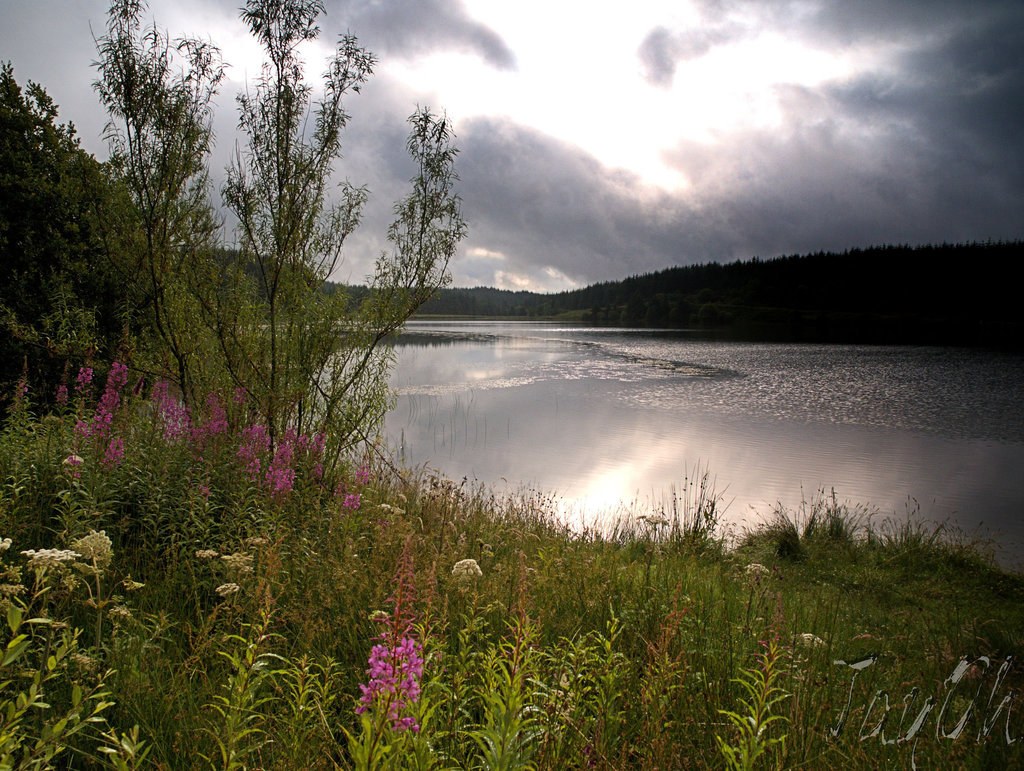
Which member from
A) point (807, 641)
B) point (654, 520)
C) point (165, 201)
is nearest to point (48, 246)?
point (165, 201)

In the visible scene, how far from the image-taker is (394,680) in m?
1.27

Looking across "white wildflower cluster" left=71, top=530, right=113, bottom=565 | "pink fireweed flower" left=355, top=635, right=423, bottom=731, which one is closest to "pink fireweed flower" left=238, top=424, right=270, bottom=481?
"white wildflower cluster" left=71, top=530, right=113, bottom=565

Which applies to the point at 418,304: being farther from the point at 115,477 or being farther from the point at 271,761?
the point at 271,761

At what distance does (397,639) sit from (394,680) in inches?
3.5

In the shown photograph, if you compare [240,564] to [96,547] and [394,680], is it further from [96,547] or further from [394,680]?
[394,680]

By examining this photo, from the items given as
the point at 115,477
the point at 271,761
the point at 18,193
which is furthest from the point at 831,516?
the point at 18,193

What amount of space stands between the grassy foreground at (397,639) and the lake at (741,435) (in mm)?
4195

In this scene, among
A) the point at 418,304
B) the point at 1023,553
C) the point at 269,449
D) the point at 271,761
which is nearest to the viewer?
the point at 271,761

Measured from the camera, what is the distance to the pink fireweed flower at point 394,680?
128cm

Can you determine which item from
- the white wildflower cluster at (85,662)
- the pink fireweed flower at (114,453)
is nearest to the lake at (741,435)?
the pink fireweed flower at (114,453)

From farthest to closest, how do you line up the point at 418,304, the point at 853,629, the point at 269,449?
the point at 418,304, the point at 269,449, the point at 853,629

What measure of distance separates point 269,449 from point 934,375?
108 feet

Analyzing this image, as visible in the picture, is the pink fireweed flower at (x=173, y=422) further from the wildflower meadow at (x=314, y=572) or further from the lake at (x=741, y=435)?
the lake at (x=741, y=435)

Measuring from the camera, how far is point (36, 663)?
284 centimetres
